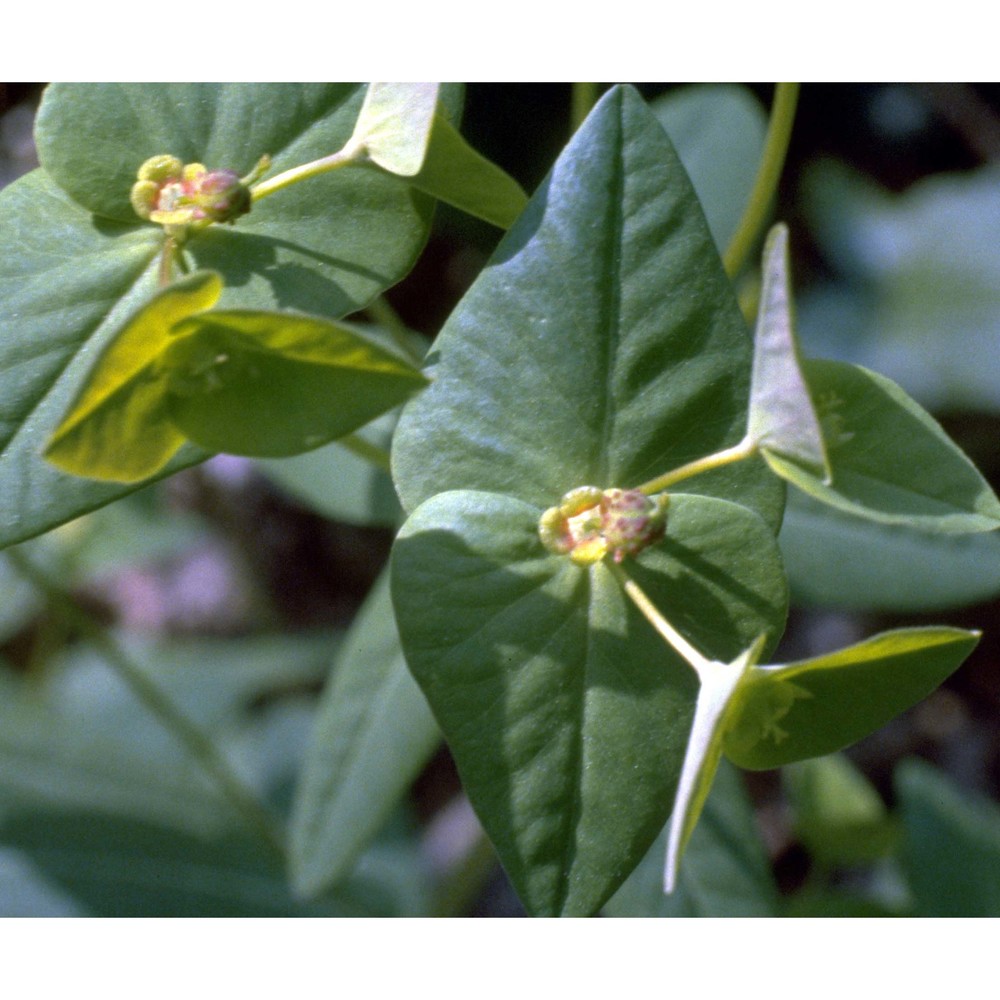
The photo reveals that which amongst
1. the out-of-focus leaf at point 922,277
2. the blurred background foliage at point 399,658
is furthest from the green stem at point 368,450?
the out-of-focus leaf at point 922,277

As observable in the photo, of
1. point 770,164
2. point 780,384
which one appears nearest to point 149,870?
point 770,164

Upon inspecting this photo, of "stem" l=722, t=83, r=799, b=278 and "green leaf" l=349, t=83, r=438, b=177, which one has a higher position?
"green leaf" l=349, t=83, r=438, b=177

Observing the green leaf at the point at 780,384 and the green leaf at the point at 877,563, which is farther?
the green leaf at the point at 877,563

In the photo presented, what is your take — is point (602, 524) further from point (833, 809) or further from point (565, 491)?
point (833, 809)

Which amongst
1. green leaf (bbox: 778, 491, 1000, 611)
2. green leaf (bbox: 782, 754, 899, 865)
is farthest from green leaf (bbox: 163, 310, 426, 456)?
green leaf (bbox: 782, 754, 899, 865)

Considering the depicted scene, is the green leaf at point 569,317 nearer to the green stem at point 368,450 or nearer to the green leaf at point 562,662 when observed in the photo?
the green leaf at point 562,662

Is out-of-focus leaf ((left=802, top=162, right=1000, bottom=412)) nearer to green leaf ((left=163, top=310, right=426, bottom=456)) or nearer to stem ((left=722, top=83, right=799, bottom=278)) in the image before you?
stem ((left=722, top=83, right=799, bottom=278))

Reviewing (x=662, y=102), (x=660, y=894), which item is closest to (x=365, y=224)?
(x=660, y=894)
